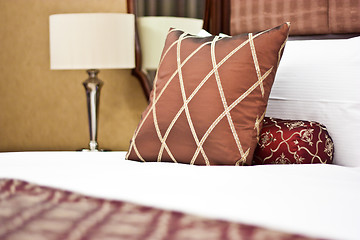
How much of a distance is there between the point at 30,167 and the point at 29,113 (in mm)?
1958

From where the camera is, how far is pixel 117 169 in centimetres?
130

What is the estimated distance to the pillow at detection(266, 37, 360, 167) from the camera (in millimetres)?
1512

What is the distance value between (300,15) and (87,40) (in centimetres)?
101

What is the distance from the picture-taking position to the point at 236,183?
42.7 inches

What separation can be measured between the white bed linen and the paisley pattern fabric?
5 cm

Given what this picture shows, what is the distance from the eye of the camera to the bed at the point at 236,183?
730mm

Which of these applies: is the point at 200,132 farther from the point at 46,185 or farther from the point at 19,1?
the point at 19,1

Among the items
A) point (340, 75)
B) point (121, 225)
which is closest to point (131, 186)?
point (121, 225)

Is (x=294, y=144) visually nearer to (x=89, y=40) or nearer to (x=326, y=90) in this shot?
(x=326, y=90)

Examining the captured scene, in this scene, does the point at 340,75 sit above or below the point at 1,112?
above

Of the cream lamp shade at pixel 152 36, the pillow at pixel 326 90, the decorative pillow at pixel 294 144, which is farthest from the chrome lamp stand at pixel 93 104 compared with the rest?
the decorative pillow at pixel 294 144

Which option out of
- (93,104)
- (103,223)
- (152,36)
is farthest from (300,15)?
(103,223)

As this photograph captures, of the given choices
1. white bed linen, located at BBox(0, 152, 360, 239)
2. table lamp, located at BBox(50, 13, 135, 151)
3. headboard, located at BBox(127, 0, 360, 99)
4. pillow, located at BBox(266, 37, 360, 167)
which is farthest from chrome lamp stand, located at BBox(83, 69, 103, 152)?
pillow, located at BBox(266, 37, 360, 167)

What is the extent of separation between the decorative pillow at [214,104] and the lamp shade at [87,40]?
920 millimetres
